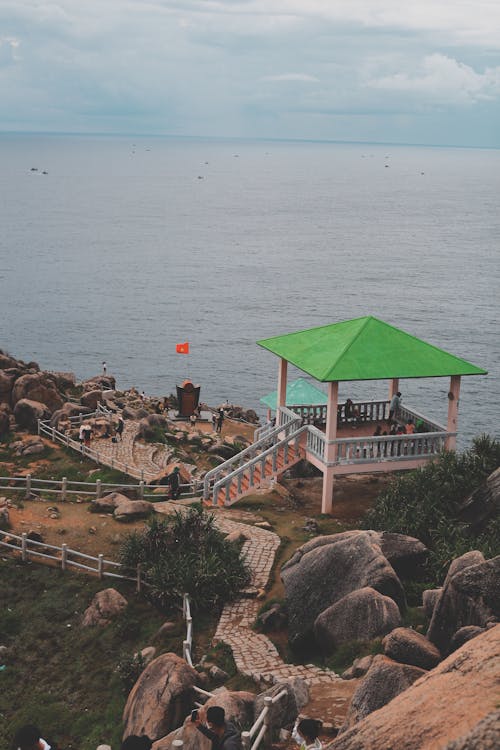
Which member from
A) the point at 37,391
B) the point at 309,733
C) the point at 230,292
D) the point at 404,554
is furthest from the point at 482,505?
the point at 230,292

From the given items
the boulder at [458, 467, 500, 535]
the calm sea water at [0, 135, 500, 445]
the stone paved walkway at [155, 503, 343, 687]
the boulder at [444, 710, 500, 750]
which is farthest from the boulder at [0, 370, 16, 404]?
the boulder at [444, 710, 500, 750]

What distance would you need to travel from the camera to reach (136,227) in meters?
158

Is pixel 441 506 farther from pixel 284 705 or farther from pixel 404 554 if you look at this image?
pixel 284 705

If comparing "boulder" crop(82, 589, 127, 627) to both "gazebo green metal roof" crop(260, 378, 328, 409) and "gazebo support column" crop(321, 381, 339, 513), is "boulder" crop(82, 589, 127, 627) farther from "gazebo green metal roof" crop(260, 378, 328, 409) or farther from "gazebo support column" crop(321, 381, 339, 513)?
"gazebo green metal roof" crop(260, 378, 328, 409)

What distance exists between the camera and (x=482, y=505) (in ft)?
75.4

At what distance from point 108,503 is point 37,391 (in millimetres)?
16096

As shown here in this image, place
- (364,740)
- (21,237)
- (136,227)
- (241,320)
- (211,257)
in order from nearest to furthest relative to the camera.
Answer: (364,740) → (241,320) → (211,257) → (21,237) → (136,227)

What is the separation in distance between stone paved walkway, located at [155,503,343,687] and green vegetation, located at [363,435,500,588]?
3.25 meters

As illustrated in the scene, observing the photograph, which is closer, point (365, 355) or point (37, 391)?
point (365, 355)

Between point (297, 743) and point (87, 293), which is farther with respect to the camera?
point (87, 293)

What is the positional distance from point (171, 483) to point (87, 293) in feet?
244

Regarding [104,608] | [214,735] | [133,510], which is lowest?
[104,608]

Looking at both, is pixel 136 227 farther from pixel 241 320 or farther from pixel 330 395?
pixel 330 395

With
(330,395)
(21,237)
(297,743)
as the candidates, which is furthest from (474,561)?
(21,237)
